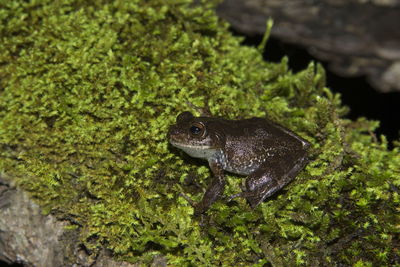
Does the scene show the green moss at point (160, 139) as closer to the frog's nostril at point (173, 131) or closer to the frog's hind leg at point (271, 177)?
the frog's hind leg at point (271, 177)

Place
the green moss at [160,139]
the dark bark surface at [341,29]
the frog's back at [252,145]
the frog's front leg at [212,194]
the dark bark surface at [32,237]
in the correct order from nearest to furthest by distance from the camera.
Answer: the green moss at [160,139]
the frog's front leg at [212,194]
the dark bark surface at [32,237]
the frog's back at [252,145]
the dark bark surface at [341,29]

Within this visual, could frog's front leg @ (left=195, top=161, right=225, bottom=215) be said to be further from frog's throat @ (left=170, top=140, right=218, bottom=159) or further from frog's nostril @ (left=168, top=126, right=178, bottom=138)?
frog's nostril @ (left=168, top=126, right=178, bottom=138)

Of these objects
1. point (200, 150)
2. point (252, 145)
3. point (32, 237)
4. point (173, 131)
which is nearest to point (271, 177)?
point (252, 145)

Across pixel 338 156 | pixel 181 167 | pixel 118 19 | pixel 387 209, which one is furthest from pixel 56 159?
pixel 387 209

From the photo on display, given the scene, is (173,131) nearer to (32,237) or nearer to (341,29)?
(32,237)

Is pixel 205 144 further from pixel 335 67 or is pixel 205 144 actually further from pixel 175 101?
pixel 335 67

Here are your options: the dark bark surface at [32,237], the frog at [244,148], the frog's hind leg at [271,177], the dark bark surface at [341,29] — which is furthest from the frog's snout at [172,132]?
the dark bark surface at [341,29]

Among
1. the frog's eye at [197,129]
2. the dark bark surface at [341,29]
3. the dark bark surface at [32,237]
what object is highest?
the frog's eye at [197,129]
